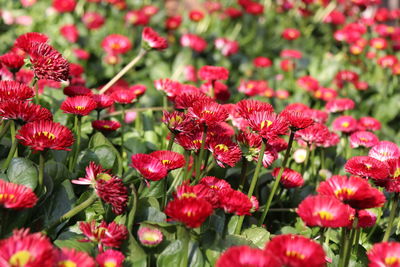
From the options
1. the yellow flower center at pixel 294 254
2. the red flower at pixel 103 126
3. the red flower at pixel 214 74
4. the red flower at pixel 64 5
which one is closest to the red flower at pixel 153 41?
the red flower at pixel 214 74

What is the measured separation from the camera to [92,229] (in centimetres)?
129

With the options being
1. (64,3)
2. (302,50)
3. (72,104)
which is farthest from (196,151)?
(302,50)

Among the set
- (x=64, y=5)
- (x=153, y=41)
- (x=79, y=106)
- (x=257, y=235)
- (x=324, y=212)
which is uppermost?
(x=64, y=5)

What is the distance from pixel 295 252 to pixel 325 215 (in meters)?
0.14

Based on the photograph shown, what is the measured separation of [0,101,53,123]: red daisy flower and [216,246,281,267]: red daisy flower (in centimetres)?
71

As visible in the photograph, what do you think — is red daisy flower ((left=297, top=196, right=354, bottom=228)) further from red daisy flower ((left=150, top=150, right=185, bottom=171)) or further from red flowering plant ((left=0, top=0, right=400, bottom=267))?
red daisy flower ((left=150, top=150, right=185, bottom=171))

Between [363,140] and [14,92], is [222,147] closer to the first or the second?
[14,92]

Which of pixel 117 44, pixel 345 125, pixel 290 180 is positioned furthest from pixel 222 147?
pixel 117 44

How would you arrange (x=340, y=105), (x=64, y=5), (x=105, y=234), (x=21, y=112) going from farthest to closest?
1. (x=64, y=5)
2. (x=340, y=105)
3. (x=21, y=112)
4. (x=105, y=234)

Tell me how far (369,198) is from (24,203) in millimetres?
807

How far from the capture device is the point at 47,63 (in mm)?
1611

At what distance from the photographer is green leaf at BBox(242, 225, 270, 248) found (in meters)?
1.55

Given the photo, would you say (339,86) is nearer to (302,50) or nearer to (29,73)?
(302,50)

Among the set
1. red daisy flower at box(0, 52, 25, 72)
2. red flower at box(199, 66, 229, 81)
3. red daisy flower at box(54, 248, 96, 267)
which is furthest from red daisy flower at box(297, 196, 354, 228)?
red daisy flower at box(0, 52, 25, 72)
